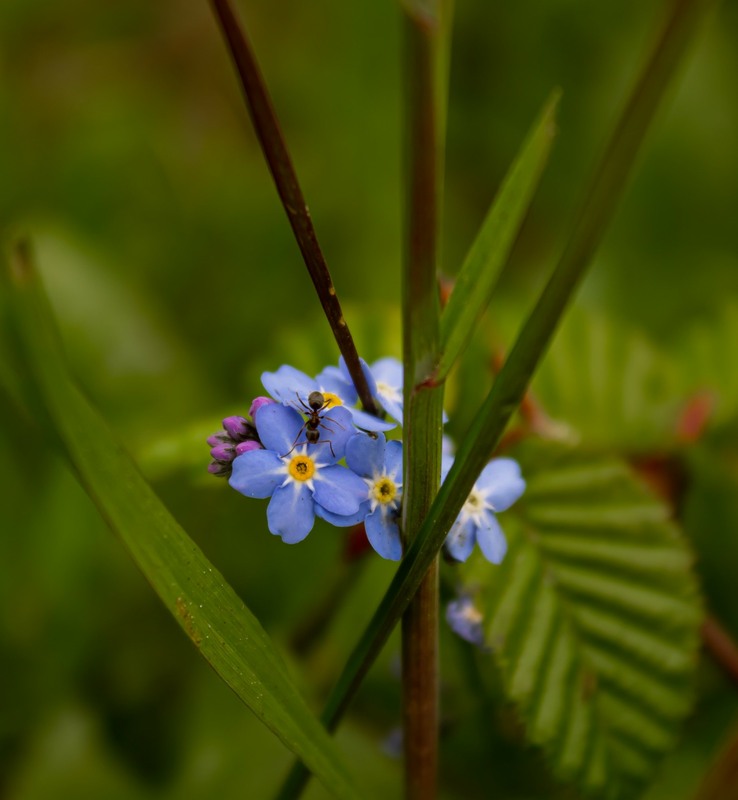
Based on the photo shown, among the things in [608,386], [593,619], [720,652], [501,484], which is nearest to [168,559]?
[501,484]

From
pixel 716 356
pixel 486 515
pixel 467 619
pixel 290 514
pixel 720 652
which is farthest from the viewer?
pixel 716 356

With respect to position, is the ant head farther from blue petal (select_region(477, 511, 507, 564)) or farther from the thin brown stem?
the thin brown stem

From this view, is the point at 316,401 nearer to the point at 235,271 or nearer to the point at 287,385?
the point at 287,385

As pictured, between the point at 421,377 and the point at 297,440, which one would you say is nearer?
the point at 421,377

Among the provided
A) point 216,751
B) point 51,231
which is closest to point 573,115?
point 51,231

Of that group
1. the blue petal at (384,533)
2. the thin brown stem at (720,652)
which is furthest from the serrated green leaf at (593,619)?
the blue petal at (384,533)

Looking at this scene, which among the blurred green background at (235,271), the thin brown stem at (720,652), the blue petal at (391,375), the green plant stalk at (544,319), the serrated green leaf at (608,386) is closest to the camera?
the green plant stalk at (544,319)

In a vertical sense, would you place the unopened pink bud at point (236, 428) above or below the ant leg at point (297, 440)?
above

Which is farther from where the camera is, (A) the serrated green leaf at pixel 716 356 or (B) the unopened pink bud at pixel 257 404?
(A) the serrated green leaf at pixel 716 356

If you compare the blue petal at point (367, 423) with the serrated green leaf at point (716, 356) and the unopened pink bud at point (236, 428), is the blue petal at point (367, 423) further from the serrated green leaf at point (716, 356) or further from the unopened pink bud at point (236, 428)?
the serrated green leaf at point (716, 356)
